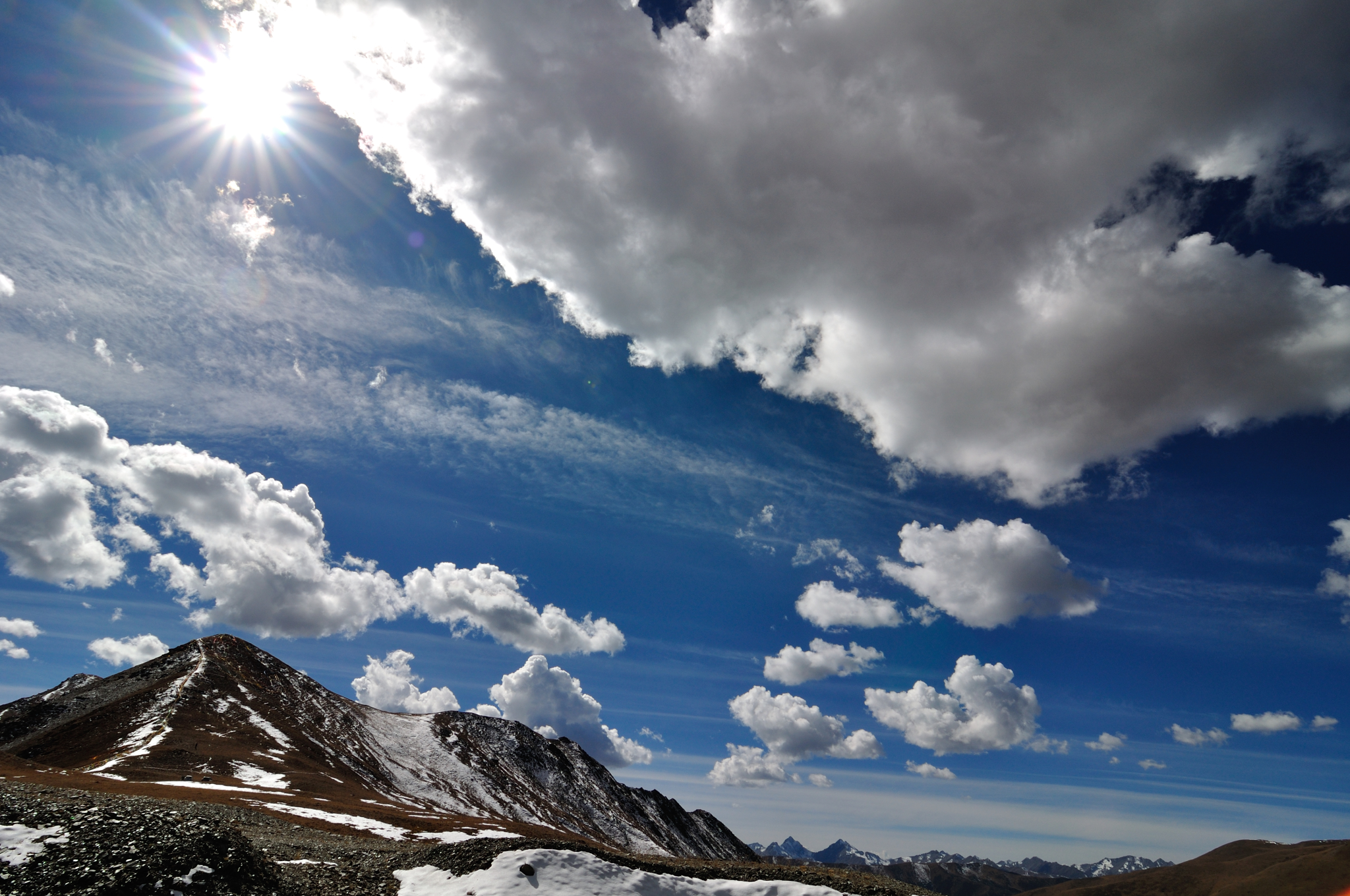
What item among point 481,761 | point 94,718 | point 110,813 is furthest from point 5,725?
point 110,813

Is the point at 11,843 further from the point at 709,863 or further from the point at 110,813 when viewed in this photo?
the point at 709,863

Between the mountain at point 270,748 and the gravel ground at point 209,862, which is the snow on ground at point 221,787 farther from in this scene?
the gravel ground at point 209,862

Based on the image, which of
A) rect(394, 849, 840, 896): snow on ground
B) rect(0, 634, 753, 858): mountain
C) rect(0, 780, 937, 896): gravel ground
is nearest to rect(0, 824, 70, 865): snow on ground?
rect(0, 780, 937, 896): gravel ground

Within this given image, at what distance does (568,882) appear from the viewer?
922 inches

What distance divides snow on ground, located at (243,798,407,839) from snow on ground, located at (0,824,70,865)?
34206 mm

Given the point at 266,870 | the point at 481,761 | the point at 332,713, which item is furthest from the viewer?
the point at 481,761

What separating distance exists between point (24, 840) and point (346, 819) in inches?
1664

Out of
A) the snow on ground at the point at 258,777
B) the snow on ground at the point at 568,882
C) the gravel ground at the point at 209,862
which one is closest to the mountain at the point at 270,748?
the snow on ground at the point at 258,777

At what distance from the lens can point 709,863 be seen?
30.6 metres

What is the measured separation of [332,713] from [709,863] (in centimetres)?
16091

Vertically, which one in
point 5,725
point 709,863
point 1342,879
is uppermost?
point 709,863

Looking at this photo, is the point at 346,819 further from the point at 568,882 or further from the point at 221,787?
the point at 568,882

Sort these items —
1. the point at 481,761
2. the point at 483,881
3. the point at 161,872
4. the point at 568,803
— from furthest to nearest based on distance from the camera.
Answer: the point at 568,803 < the point at 481,761 < the point at 483,881 < the point at 161,872

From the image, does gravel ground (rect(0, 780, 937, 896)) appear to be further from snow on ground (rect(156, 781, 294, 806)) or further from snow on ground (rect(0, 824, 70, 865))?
snow on ground (rect(156, 781, 294, 806))
